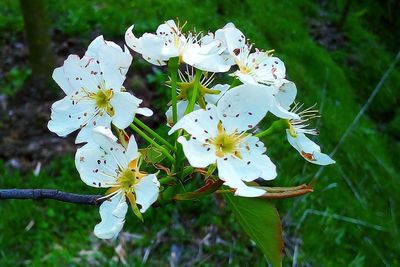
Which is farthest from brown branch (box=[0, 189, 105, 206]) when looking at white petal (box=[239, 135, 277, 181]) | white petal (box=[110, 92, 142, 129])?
white petal (box=[239, 135, 277, 181])

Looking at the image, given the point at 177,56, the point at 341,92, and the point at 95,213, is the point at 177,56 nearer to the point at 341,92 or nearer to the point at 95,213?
the point at 95,213

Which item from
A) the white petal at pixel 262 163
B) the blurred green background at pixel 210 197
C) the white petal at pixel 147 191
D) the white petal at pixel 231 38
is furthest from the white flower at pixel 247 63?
the blurred green background at pixel 210 197

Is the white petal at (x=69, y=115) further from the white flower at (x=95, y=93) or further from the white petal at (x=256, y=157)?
the white petal at (x=256, y=157)

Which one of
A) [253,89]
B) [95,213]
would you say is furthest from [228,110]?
[95,213]

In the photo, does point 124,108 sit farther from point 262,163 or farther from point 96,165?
point 262,163

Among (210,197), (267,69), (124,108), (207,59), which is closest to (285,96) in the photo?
(267,69)

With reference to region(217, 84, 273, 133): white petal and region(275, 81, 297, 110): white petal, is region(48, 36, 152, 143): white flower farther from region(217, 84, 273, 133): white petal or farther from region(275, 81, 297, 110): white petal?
region(275, 81, 297, 110): white petal

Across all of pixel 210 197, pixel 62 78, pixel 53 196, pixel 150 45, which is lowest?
pixel 210 197
